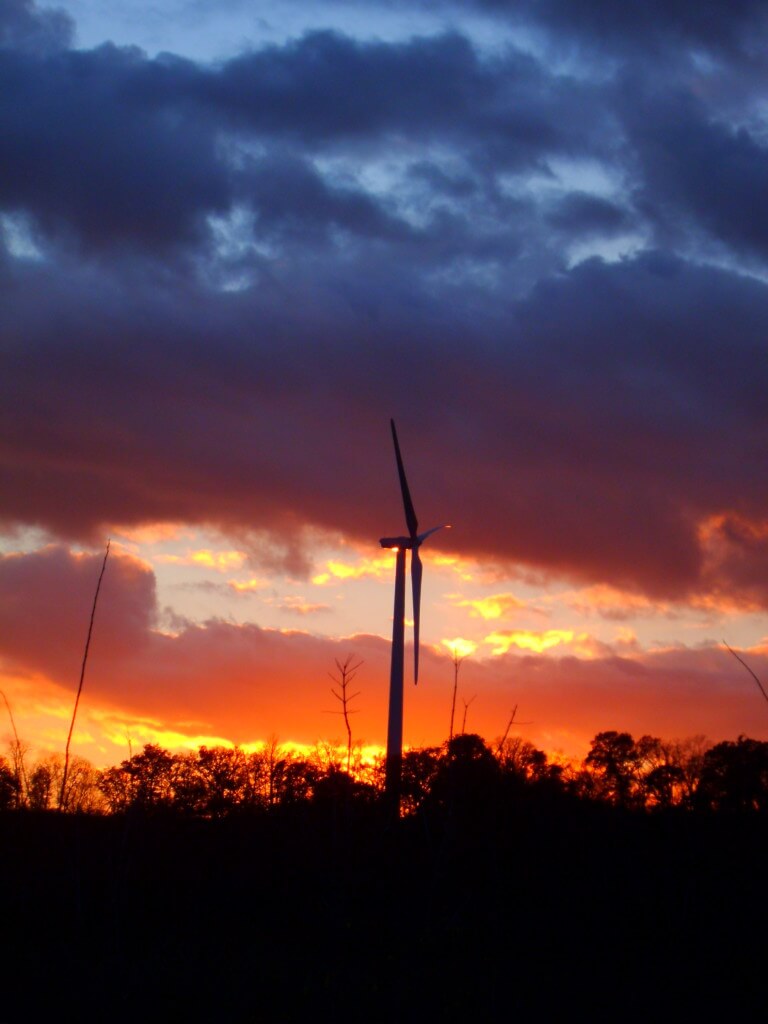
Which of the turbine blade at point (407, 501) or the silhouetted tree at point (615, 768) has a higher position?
the turbine blade at point (407, 501)

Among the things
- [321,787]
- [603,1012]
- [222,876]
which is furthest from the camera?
[321,787]

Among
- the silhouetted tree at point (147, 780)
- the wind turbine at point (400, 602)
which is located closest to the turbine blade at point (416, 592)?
the wind turbine at point (400, 602)

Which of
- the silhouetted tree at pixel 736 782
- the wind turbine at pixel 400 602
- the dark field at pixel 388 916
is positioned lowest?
the dark field at pixel 388 916

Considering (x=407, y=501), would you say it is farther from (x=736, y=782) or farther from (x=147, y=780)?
(x=736, y=782)

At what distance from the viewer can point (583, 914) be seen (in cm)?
2395

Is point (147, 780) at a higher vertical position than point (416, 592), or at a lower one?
lower

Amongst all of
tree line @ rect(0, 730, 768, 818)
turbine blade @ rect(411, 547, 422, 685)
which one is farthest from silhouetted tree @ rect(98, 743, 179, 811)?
turbine blade @ rect(411, 547, 422, 685)

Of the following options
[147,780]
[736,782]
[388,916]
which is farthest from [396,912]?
[147,780]

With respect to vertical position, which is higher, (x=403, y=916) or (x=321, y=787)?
(x=321, y=787)

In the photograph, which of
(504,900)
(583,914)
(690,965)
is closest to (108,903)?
(504,900)

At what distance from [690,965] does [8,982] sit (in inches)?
490

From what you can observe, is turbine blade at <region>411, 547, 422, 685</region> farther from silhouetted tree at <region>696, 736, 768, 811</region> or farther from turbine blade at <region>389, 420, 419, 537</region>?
silhouetted tree at <region>696, 736, 768, 811</region>

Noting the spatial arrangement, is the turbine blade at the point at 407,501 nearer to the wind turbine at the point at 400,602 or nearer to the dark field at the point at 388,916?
the wind turbine at the point at 400,602

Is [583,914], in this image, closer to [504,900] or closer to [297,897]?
[504,900]
